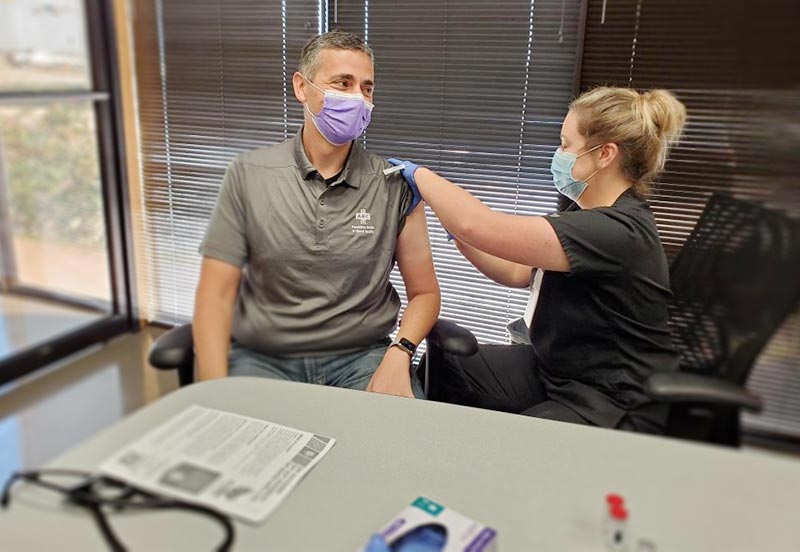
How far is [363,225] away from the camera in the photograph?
991 millimetres

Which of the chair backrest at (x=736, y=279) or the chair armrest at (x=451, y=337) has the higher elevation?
the chair backrest at (x=736, y=279)

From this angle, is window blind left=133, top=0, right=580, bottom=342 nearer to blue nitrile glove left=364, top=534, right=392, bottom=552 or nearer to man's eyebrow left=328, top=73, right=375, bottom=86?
man's eyebrow left=328, top=73, right=375, bottom=86

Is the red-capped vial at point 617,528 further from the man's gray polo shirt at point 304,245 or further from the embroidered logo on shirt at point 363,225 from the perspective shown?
the embroidered logo on shirt at point 363,225

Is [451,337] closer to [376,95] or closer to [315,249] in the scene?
[315,249]

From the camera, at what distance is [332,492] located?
2.89ft

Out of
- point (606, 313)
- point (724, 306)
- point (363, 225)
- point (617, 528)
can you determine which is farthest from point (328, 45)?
point (617, 528)

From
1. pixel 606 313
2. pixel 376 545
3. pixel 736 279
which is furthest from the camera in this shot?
pixel 606 313

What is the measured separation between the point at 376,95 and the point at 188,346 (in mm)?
483

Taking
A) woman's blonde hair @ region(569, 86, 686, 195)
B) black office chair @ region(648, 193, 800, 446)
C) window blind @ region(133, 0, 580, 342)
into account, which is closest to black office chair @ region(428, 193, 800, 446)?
black office chair @ region(648, 193, 800, 446)

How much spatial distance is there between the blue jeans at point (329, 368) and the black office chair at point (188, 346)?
0.09 metres

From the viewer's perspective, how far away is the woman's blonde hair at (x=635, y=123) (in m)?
0.88

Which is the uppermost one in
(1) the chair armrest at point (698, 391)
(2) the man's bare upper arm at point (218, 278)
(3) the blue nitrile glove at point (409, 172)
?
(3) the blue nitrile glove at point (409, 172)

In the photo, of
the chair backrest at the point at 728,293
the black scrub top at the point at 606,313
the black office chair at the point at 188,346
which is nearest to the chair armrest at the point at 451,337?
the black office chair at the point at 188,346

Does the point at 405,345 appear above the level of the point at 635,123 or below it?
below
